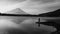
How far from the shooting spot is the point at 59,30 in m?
13.6

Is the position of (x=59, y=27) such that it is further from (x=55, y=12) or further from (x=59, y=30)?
(x=55, y=12)

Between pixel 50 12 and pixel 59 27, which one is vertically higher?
pixel 50 12

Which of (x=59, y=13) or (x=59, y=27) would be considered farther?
(x=59, y=27)

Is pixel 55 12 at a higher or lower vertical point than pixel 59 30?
higher

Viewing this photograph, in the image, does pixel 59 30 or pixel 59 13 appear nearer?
pixel 59 13

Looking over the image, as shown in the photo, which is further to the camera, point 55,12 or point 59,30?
point 59,30

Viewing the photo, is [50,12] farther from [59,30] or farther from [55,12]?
[59,30]

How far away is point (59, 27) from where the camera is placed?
1377 centimetres

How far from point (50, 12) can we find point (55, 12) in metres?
0.86

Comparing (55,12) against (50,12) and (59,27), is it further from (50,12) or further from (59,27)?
(59,27)

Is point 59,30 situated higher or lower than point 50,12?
lower

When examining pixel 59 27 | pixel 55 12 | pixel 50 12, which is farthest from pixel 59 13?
pixel 59 27

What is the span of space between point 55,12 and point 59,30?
179 inches

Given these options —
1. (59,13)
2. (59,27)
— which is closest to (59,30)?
(59,27)
